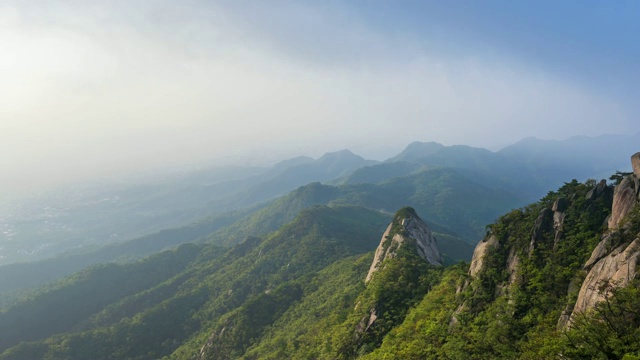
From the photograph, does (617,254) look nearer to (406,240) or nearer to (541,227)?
(541,227)

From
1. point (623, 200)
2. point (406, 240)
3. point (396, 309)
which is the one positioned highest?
point (623, 200)

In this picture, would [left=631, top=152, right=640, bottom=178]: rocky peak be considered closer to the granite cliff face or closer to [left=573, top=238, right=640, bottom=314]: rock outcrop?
the granite cliff face

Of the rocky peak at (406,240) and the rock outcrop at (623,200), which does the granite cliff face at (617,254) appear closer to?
the rock outcrop at (623,200)

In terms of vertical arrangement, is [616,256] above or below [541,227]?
above

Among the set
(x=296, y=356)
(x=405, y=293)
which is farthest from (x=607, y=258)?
(x=296, y=356)

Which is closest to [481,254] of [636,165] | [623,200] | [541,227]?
[541,227]

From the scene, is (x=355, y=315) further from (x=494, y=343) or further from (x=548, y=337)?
(x=548, y=337)

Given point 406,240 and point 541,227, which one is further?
point 406,240
